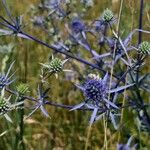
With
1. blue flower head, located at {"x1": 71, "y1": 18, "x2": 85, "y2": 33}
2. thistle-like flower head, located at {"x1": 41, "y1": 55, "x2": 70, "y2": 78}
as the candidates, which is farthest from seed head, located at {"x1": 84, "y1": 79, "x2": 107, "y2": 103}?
blue flower head, located at {"x1": 71, "y1": 18, "x2": 85, "y2": 33}

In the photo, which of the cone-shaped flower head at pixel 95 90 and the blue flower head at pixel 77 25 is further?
the blue flower head at pixel 77 25

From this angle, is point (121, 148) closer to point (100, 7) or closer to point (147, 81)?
point (147, 81)

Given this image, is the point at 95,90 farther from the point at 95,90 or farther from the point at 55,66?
the point at 55,66

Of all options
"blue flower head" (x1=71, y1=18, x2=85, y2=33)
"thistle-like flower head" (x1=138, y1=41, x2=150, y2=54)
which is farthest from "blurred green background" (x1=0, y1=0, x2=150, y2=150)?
"thistle-like flower head" (x1=138, y1=41, x2=150, y2=54)

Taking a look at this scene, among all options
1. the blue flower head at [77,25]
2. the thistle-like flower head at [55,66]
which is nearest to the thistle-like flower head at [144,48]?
the thistle-like flower head at [55,66]

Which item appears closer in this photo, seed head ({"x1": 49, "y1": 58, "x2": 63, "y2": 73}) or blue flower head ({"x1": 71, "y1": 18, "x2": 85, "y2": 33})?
seed head ({"x1": 49, "y1": 58, "x2": 63, "y2": 73})

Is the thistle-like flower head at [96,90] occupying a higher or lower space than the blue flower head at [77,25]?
lower

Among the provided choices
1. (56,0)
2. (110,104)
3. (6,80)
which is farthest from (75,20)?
(110,104)

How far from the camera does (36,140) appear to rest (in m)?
2.27

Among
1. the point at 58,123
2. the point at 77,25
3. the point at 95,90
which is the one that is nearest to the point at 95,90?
the point at 95,90

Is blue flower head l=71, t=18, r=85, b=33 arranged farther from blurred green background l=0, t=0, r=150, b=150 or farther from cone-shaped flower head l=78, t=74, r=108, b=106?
cone-shaped flower head l=78, t=74, r=108, b=106

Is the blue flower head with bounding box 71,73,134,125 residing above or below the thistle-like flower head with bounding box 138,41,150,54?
below

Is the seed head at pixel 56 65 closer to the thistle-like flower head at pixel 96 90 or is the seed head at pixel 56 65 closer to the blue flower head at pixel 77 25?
the thistle-like flower head at pixel 96 90

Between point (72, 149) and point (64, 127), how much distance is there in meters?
0.20
